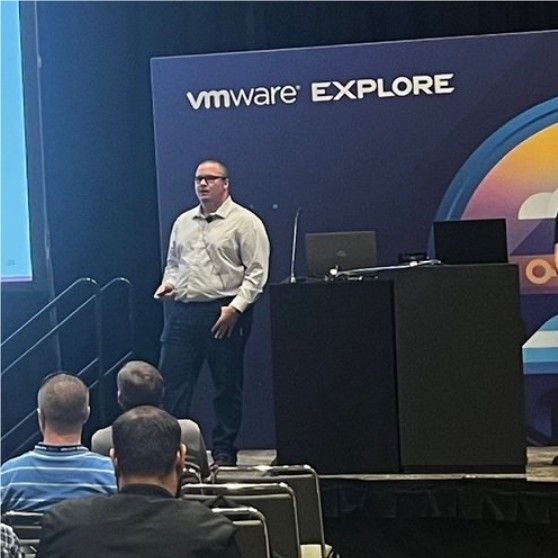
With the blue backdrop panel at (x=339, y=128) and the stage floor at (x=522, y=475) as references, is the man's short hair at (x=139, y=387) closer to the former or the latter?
the stage floor at (x=522, y=475)

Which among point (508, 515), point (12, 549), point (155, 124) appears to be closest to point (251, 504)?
point (12, 549)

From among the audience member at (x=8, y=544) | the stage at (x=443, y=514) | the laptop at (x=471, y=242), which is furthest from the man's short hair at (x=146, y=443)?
the laptop at (x=471, y=242)

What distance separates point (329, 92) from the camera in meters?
5.87

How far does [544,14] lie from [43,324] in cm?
342

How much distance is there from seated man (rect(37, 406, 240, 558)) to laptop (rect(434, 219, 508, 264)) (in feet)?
8.96

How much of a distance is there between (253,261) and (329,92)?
1.11 m

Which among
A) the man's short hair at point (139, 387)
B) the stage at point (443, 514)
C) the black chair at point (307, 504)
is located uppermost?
the man's short hair at point (139, 387)

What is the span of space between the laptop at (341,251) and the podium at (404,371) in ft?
0.78

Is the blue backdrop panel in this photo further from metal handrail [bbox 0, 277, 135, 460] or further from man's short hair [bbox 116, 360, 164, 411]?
man's short hair [bbox 116, 360, 164, 411]

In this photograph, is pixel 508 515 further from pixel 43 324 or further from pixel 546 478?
pixel 43 324

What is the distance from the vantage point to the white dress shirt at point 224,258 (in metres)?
5.32

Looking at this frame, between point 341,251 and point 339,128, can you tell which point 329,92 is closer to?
point 339,128

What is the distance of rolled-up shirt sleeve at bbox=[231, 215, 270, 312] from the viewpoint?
5.26 meters

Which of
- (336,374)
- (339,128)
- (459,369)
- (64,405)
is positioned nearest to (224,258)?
(336,374)
